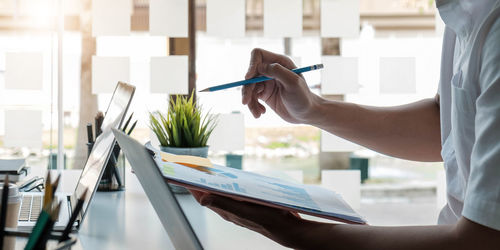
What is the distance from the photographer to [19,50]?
3.15 meters

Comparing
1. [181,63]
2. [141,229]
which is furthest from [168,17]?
[141,229]

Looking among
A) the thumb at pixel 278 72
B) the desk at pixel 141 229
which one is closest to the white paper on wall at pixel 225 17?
the desk at pixel 141 229

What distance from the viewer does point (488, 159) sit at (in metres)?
0.58

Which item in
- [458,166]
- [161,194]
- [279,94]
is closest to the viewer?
[161,194]

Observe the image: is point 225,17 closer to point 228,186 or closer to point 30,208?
point 30,208

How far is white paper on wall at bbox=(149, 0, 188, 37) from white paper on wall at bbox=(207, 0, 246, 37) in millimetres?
159

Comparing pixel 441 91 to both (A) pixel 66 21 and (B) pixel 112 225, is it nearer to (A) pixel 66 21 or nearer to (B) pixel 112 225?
(B) pixel 112 225

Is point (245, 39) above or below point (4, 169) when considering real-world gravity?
above

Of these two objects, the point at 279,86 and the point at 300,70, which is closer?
the point at 300,70

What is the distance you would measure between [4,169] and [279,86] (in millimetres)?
793

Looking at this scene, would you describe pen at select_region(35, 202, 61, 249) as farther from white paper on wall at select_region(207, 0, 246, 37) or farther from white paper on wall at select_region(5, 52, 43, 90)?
white paper on wall at select_region(5, 52, 43, 90)

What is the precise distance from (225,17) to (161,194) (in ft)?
8.83

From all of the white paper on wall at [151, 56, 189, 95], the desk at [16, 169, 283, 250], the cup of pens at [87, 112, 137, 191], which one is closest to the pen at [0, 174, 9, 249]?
the desk at [16, 169, 283, 250]

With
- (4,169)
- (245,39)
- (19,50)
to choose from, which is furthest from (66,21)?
(4,169)
